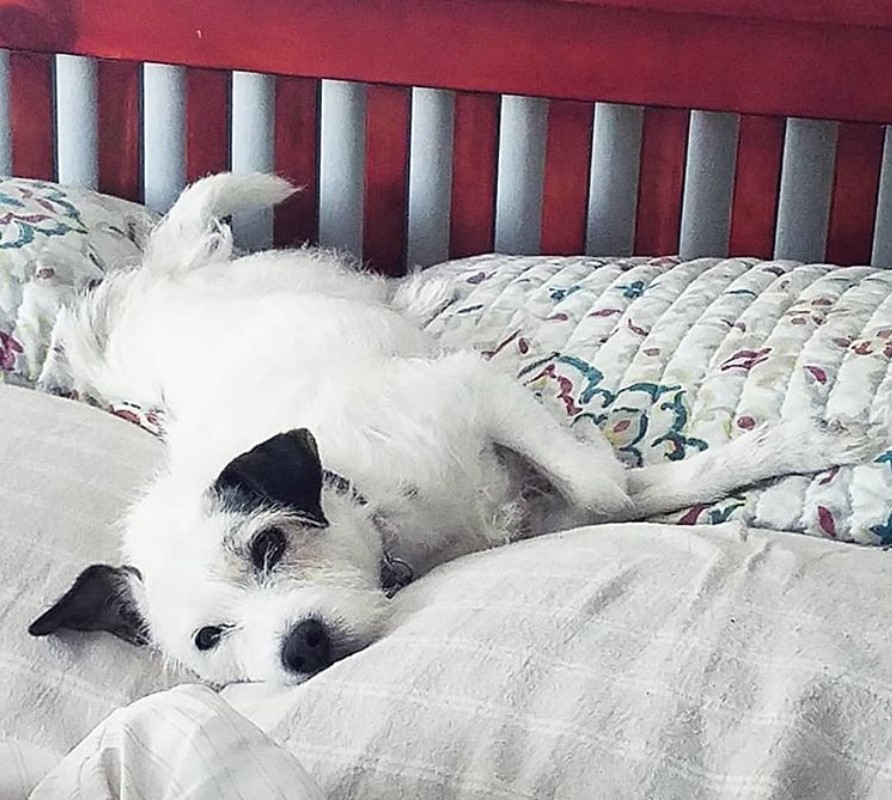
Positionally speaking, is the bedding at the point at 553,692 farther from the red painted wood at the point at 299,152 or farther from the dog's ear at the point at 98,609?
the red painted wood at the point at 299,152

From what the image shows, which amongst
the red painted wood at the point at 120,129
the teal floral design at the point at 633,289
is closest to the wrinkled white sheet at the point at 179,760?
the teal floral design at the point at 633,289

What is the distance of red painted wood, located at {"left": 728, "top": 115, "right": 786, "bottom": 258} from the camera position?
184 centimetres

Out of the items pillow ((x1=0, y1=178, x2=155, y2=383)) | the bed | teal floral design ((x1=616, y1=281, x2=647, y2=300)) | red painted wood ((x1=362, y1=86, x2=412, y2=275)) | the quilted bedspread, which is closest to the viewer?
the bed

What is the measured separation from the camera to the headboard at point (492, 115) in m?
1.78

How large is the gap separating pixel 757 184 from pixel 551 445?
0.66 metres

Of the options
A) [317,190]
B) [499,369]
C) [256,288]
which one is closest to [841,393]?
[499,369]

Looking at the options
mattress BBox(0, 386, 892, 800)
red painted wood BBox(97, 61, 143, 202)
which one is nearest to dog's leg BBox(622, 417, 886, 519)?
mattress BBox(0, 386, 892, 800)

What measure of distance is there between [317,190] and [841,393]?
2.97 ft

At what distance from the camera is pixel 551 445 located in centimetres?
137

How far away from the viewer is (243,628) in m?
1.16

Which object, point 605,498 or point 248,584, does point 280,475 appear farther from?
point 605,498

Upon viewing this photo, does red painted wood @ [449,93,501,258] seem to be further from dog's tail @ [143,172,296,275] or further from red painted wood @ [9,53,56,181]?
red painted wood @ [9,53,56,181]

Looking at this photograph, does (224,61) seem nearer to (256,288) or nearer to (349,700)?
(256,288)

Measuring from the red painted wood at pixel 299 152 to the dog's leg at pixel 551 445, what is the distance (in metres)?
0.66
